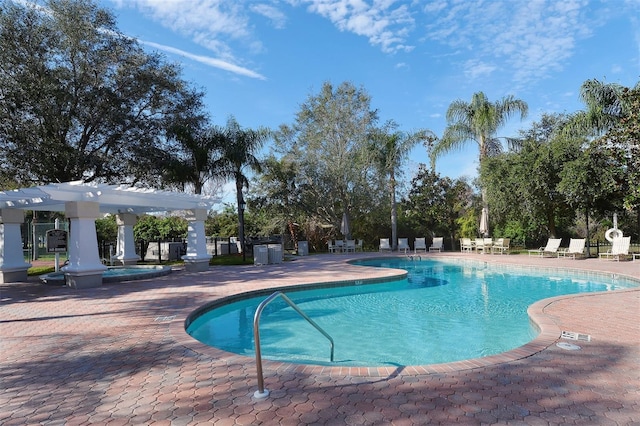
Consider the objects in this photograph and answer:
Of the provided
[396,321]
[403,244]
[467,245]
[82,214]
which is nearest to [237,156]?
[82,214]

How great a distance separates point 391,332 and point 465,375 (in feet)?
11.5

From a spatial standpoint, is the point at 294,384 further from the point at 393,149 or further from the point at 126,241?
the point at 393,149

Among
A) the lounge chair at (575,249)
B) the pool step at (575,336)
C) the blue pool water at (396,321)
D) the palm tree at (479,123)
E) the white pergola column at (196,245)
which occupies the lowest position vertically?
the blue pool water at (396,321)

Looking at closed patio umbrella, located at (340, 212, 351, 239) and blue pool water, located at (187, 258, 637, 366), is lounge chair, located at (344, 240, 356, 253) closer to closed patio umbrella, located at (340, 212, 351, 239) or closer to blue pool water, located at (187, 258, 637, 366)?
closed patio umbrella, located at (340, 212, 351, 239)

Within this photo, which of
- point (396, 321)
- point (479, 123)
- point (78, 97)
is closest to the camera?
point (396, 321)

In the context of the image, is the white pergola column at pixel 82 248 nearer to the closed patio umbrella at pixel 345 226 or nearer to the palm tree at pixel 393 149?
the closed patio umbrella at pixel 345 226

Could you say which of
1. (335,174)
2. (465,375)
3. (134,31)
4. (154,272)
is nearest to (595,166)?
(335,174)

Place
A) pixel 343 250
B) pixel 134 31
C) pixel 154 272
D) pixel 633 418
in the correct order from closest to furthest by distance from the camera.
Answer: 1. pixel 633 418
2. pixel 154 272
3. pixel 134 31
4. pixel 343 250

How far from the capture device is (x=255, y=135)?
21.3 m

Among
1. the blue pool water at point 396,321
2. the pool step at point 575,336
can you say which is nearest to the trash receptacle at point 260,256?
the blue pool water at point 396,321

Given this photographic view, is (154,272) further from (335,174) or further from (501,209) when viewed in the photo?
(501,209)

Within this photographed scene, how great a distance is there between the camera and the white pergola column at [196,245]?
15273 millimetres

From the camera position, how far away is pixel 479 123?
2188 centimetres

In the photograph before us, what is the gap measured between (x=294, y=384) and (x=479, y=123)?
2133 centimetres
